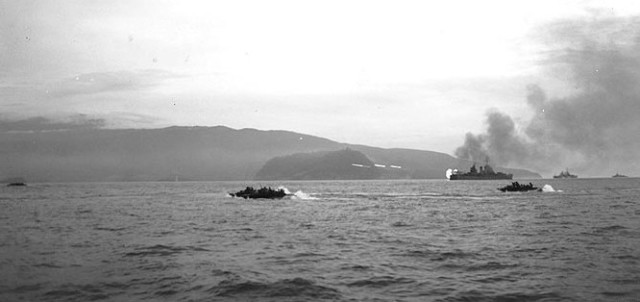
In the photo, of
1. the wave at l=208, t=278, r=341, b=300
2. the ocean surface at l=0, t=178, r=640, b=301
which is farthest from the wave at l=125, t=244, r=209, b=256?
the wave at l=208, t=278, r=341, b=300

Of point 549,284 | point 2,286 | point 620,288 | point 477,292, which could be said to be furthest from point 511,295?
point 2,286

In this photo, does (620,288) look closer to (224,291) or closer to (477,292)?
(477,292)

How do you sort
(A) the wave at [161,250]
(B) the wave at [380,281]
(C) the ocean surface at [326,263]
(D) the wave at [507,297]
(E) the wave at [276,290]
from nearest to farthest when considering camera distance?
1. (D) the wave at [507,297]
2. (E) the wave at [276,290]
3. (C) the ocean surface at [326,263]
4. (B) the wave at [380,281]
5. (A) the wave at [161,250]

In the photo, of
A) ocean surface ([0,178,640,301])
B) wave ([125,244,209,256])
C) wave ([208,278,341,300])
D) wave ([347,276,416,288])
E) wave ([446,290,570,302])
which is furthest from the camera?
wave ([125,244,209,256])

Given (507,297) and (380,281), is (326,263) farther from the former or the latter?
(507,297)

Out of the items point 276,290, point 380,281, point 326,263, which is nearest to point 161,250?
point 326,263

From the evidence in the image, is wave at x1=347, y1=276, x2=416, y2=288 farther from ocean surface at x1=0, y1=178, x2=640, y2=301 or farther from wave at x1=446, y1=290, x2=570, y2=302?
wave at x1=446, y1=290, x2=570, y2=302

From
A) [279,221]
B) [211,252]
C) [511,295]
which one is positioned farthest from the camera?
[279,221]

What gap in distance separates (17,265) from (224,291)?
13560mm

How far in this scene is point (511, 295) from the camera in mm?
19297

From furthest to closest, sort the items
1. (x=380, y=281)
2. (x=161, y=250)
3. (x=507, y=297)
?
(x=161, y=250)
(x=380, y=281)
(x=507, y=297)

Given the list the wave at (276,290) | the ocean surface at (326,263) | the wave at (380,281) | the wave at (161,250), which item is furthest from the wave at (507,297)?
the wave at (161,250)

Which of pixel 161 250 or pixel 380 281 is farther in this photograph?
pixel 161 250

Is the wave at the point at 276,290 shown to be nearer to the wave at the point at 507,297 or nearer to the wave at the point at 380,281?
the wave at the point at 380,281
